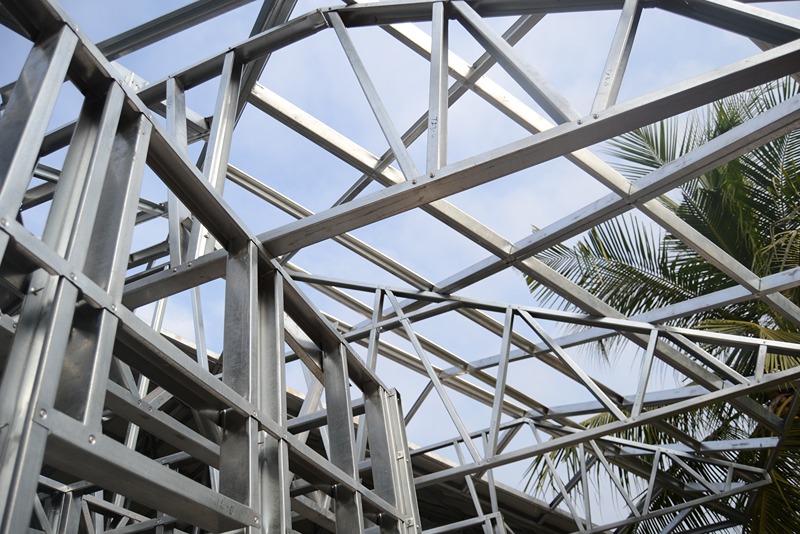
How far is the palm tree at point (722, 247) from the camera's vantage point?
36.1 ft

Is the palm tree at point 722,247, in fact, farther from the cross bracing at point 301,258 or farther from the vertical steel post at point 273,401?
the vertical steel post at point 273,401

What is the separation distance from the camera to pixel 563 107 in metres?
4.52

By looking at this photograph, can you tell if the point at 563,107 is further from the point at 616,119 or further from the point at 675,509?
the point at 675,509

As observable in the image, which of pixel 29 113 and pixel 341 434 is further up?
pixel 341 434

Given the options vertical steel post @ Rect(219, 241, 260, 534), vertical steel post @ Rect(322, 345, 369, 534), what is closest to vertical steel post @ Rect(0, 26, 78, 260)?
vertical steel post @ Rect(219, 241, 260, 534)

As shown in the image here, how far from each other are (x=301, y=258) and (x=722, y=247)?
642 centimetres

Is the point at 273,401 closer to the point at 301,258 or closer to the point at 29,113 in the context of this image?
the point at 29,113

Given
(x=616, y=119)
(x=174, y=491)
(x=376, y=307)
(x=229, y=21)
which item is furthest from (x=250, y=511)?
(x=229, y=21)

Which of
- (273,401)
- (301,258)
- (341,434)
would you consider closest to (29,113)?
(273,401)

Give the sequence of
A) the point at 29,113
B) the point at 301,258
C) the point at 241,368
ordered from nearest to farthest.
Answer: the point at 29,113 < the point at 241,368 < the point at 301,258

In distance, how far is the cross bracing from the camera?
221cm

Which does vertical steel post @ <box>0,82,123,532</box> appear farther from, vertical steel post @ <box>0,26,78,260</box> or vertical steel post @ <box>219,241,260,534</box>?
vertical steel post @ <box>219,241,260,534</box>

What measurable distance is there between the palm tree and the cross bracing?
0.42 meters

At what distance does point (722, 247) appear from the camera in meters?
11.7
